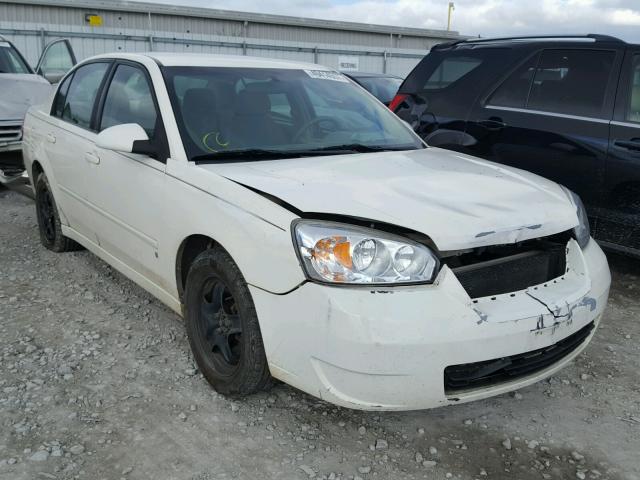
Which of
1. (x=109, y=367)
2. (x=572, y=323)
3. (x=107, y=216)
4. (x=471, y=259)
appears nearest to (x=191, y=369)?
(x=109, y=367)

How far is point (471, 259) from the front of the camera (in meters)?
2.50

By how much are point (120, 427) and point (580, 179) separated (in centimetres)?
346

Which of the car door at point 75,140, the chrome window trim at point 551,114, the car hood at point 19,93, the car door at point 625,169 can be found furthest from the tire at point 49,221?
the car door at point 625,169

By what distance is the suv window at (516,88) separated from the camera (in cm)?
479

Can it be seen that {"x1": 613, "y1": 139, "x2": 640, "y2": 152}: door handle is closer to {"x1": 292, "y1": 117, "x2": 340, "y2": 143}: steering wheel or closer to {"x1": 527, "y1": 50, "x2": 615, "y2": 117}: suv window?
{"x1": 527, "y1": 50, "x2": 615, "y2": 117}: suv window

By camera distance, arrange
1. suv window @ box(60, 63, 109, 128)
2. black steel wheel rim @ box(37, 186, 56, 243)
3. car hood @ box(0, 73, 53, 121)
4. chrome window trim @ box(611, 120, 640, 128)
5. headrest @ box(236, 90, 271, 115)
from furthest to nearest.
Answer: car hood @ box(0, 73, 53, 121), black steel wheel rim @ box(37, 186, 56, 243), chrome window trim @ box(611, 120, 640, 128), suv window @ box(60, 63, 109, 128), headrest @ box(236, 90, 271, 115)

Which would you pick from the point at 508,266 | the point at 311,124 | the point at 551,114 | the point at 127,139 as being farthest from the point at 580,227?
the point at 127,139

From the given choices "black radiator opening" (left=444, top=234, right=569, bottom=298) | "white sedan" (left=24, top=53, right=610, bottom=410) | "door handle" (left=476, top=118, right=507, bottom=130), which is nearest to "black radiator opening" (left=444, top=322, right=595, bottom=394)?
"white sedan" (left=24, top=53, right=610, bottom=410)

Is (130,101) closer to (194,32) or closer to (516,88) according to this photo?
(516,88)

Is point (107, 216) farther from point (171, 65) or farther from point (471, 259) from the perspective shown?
point (471, 259)

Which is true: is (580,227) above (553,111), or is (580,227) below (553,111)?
below

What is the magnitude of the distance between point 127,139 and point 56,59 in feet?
24.7

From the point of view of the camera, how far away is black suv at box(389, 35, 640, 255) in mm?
4246

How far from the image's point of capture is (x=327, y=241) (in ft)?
7.48
